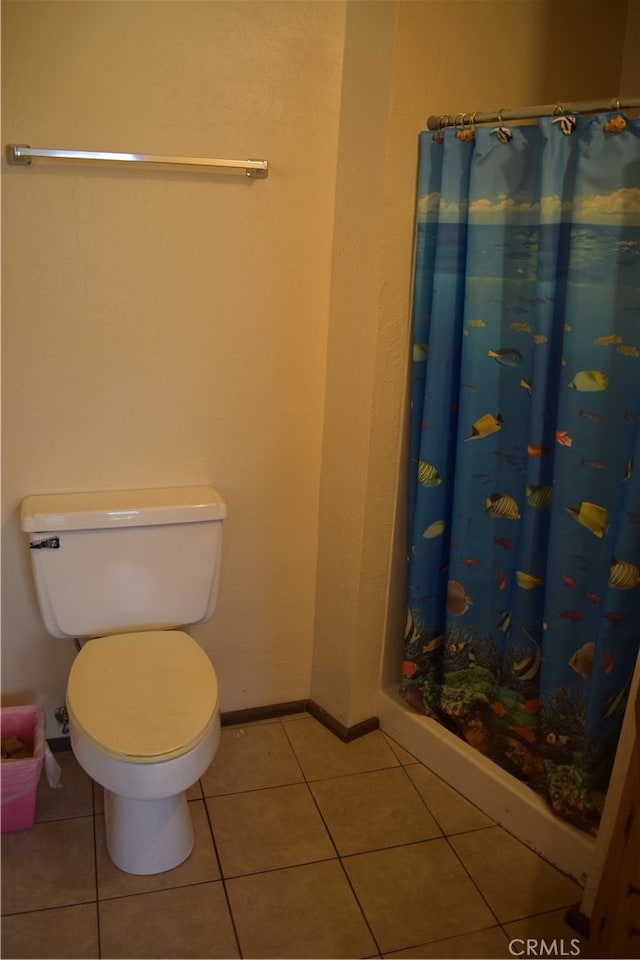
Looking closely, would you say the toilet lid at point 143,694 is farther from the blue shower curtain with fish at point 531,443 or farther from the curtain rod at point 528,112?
the curtain rod at point 528,112

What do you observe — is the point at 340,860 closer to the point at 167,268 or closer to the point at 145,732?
the point at 145,732

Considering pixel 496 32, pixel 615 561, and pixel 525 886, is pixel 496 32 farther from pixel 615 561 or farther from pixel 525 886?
pixel 525 886

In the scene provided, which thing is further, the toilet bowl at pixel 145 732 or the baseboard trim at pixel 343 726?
the baseboard trim at pixel 343 726

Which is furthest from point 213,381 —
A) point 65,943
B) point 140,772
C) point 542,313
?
point 65,943

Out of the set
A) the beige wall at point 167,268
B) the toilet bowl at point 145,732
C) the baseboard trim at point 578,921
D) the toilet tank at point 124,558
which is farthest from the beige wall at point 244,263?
the baseboard trim at point 578,921

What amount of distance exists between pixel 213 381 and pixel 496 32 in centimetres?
117

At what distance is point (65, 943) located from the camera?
167cm

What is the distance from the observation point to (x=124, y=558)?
203cm

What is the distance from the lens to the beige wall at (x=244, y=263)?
192 cm

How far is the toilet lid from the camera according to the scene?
169cm

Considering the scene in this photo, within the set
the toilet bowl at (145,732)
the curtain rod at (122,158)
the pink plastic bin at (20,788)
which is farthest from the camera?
the pink plastic bin at (20,788)

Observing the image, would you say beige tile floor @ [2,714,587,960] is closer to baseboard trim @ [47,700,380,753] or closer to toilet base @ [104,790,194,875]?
toilet base @ [104,790,194,875]

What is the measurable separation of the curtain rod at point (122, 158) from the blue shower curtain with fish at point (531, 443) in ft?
1.42

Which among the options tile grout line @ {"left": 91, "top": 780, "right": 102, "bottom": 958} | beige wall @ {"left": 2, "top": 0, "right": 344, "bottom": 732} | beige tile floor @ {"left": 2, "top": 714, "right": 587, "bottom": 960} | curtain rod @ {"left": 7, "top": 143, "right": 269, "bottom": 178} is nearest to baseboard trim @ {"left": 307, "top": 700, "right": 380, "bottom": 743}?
beige tile floor @ {"left": 2, "top": 714, "right": 587, "bottom": 960}
